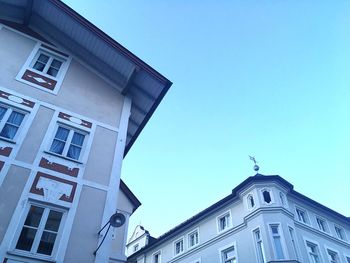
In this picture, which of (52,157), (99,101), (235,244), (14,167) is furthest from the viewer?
(235,244)

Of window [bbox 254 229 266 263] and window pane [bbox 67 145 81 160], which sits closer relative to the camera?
window pane [bbox 67 145 81 160]

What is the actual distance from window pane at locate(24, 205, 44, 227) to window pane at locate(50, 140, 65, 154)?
7.99 ft

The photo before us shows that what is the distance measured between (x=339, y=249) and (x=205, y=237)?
37.1ft

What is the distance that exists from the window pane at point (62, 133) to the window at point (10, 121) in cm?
140

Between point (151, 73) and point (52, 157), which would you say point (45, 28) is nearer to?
point (151, 73)

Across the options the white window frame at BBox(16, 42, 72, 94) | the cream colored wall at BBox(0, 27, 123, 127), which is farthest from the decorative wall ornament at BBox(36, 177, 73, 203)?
the white window frame at BBox(16, 42, 72, 94)

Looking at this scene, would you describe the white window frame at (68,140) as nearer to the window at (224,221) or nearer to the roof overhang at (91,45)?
the roof overhang at (91,45)

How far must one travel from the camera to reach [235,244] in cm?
2392

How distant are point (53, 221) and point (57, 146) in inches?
120

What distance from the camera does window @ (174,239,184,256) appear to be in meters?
30.1

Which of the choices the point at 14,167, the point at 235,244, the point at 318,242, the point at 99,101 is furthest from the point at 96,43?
the point at 318,242

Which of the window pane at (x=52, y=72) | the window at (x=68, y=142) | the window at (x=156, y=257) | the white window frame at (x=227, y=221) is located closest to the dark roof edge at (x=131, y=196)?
the window at (x=68, y=142)

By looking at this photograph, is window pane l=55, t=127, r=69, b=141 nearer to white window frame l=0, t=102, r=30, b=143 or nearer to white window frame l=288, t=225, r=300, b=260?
white window frame l=0, t=102, r=30, b=143

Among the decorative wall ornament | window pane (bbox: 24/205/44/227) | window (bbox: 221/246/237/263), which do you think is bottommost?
window pane (bbox: 24/205/44/227)
